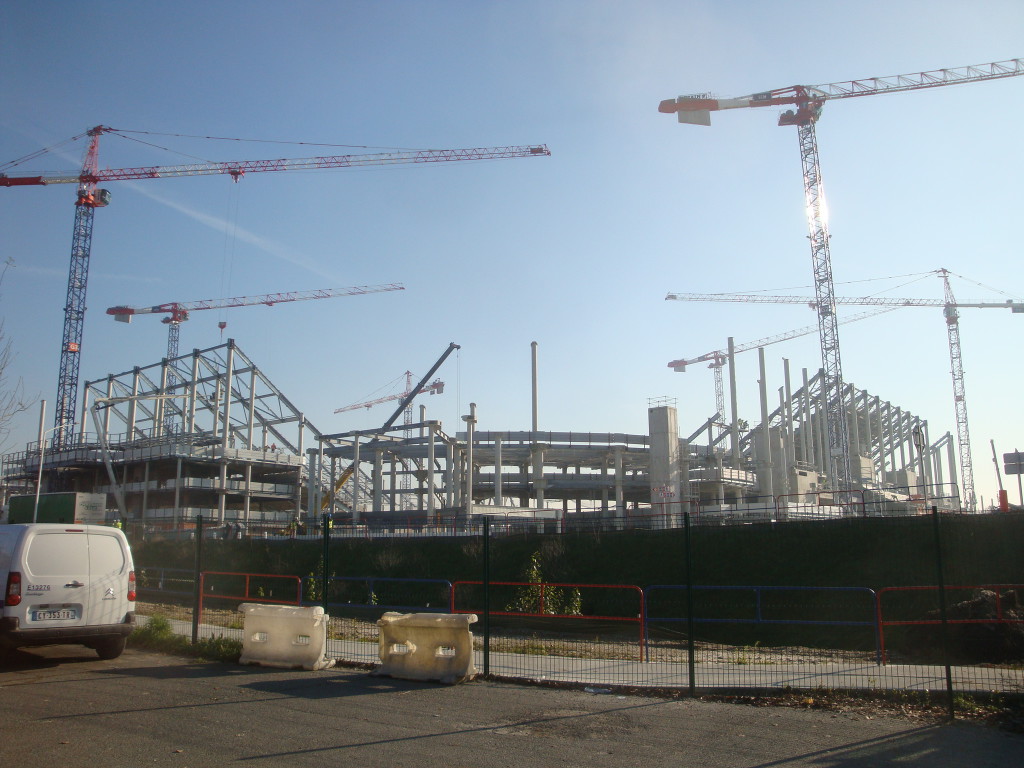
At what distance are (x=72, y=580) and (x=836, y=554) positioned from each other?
19.4 meters

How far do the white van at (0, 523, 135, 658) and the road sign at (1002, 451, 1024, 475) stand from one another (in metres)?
16.8

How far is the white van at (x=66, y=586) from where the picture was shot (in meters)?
9.99

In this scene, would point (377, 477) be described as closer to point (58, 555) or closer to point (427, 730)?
point (58, 555)

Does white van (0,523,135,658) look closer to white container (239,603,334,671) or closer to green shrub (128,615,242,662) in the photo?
green shrub (128,615,242,662)

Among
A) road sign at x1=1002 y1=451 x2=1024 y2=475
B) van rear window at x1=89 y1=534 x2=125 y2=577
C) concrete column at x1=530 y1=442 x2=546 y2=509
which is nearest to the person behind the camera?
van rear window at x1=89 y1=534 x2=125 y2=577

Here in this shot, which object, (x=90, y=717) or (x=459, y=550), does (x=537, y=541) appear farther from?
(x=90, y=717)

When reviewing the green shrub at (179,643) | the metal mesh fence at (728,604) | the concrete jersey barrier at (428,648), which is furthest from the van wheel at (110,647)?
the concrete jersey barrier at (428,648)

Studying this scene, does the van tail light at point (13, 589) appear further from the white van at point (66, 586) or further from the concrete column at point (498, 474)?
the concrete column at point (498, 474)

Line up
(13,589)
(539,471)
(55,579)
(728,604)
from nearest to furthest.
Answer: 1. (13,589)
2. (55,579)
3. (728,604)
4. (539,471)

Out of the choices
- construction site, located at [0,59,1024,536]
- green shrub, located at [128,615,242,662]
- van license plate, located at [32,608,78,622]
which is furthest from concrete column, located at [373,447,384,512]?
van license plate, located at [32,608,78,622]

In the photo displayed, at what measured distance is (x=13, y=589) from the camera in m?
9.95

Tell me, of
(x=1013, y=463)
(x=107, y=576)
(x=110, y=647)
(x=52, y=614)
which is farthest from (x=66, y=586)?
(x=1013, y=463)

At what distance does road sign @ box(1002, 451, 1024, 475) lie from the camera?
16.8 metres

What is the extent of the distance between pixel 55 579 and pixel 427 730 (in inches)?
236
